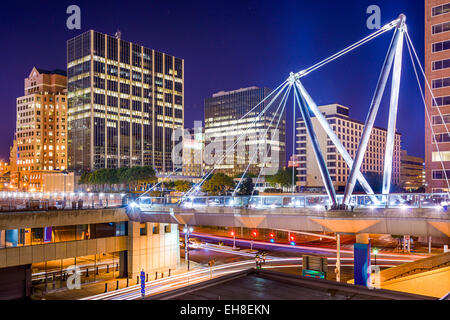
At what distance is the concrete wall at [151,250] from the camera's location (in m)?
39.9

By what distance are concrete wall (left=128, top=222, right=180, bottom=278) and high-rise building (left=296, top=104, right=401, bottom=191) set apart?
98.2 m

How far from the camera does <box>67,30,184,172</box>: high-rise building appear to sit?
166 m

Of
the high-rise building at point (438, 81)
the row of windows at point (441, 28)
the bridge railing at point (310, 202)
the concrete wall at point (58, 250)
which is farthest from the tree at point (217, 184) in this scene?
the bridge railing at point (310, 202)

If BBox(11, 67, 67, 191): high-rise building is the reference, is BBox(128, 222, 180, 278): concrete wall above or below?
below

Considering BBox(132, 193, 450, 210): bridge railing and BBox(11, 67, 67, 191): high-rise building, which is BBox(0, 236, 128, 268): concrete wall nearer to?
BBox(132, 193, 450, 210): bridge railing

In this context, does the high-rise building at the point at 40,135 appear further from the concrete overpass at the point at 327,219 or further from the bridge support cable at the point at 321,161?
the bridge support cable at the point at 321,161

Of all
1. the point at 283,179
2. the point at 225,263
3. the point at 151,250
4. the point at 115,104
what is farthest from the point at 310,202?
the point at 115,104

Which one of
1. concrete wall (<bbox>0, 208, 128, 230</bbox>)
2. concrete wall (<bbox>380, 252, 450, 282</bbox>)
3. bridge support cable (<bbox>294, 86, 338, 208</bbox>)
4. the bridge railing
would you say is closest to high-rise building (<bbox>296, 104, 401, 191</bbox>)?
concrete wall (<bbox>380, 252, 450, 282</bbox>)

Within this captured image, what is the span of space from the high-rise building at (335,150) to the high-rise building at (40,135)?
336 feet

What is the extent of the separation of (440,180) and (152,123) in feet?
453

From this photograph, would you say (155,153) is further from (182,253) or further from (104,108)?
(182,253)
